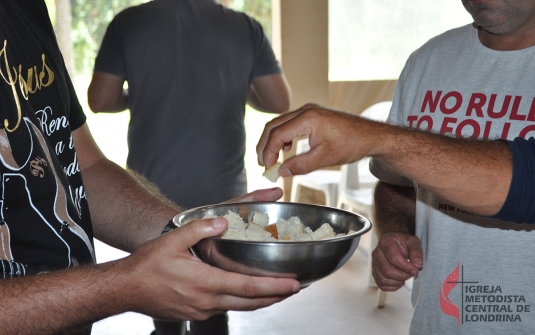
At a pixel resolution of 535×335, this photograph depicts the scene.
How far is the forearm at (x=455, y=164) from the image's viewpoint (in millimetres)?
1181

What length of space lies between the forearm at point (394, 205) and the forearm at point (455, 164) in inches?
24.3

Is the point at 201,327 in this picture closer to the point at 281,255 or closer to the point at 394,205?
the point at 394,205

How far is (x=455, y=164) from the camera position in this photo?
3.88 ft

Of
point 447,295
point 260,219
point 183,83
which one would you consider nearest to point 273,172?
point 260,219

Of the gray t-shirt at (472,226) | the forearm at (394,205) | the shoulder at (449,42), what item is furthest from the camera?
the forearm at (394,205)

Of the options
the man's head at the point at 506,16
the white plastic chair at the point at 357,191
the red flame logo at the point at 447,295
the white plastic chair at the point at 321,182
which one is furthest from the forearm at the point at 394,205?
the white plastic chair at the point at 321,182

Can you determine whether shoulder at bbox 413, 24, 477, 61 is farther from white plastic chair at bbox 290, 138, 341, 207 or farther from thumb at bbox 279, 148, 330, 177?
white plastic chair at bbox 290, 138, 341, 207

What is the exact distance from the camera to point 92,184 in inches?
60.7

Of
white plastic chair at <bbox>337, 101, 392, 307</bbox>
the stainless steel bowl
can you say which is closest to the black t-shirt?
the stainless steel bowl

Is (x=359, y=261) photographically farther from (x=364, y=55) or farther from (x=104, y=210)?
(x=104, y=210)

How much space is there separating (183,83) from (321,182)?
2.05 meters

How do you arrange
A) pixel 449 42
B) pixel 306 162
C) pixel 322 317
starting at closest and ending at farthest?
pixel 306 162
pixel 449 42
pixel 322 317

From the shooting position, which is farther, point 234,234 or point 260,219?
point 260,219

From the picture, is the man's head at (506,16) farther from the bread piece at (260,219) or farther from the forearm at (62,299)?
the forearm at (62,299)
